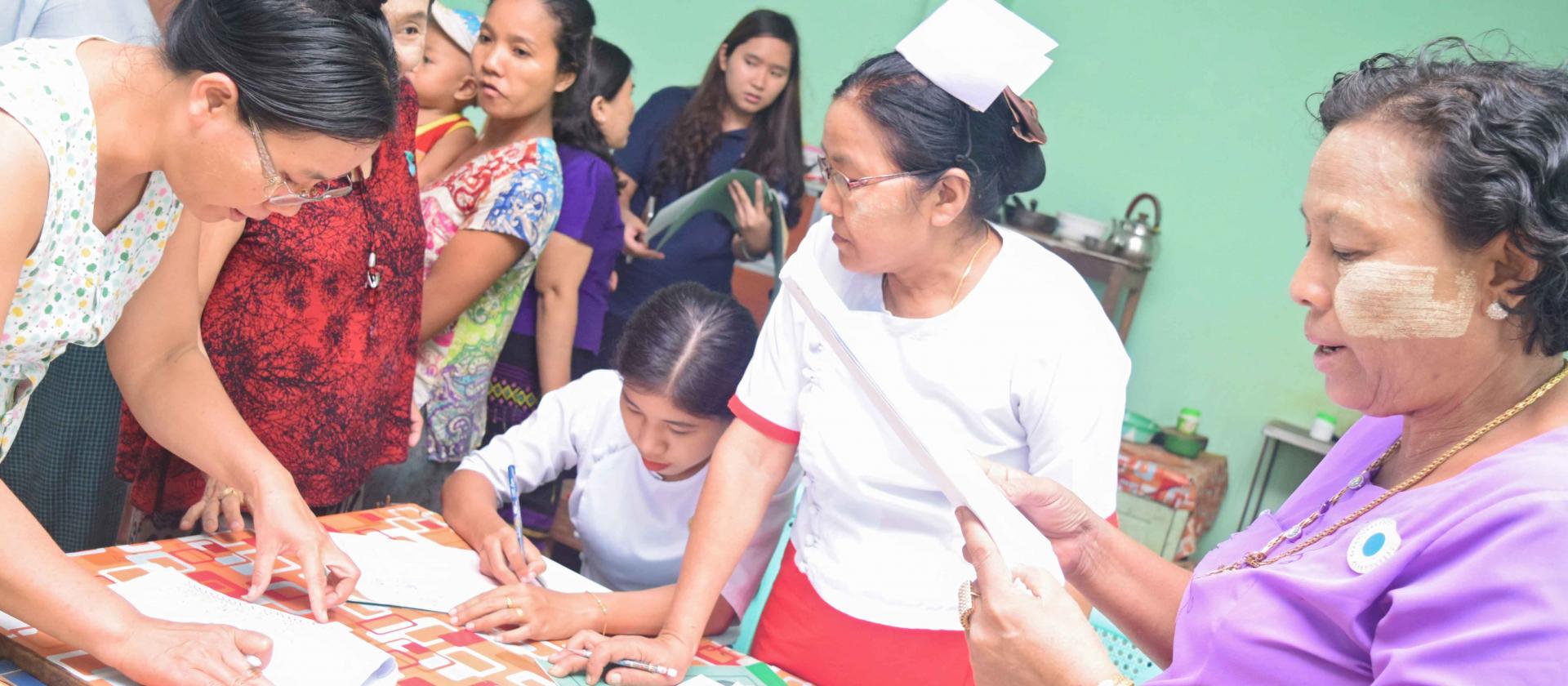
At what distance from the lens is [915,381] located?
1572 mm

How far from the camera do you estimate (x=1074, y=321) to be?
1.47 meters

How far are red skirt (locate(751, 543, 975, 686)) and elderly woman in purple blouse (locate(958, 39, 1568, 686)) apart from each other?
1.63ft

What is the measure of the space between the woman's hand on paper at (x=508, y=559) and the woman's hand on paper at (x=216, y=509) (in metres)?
0.34

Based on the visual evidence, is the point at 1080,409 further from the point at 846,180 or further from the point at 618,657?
the point at 618,657

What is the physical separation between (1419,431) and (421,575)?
1.25 metres

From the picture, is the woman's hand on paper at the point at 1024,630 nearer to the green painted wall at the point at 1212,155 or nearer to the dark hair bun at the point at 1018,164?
the dark hair bun at the point at 1018,164

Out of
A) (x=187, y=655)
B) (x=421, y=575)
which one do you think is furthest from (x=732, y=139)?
(x=187, y=655)

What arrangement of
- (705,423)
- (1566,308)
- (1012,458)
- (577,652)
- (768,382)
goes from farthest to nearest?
(705,423) → (768,382) → (1012,458) → (577,652) → (1566,308)

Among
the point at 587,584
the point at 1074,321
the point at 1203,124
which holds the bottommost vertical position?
the point at 587,584

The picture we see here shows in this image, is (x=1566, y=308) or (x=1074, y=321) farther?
(x=1074, y=321)

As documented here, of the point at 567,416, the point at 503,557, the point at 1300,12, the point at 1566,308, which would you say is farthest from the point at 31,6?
the point at 1300,12

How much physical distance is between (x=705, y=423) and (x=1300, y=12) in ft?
13.1

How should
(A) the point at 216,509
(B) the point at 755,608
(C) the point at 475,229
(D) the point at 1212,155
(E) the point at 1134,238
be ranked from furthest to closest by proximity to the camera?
(D) the point at 1212,155, (E) the point at 1134,238, (C) the point at 475,229, (B) the point at 755,608, (A) the point at 216,509

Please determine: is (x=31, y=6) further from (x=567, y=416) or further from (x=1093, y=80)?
(x=1093, y=80)
